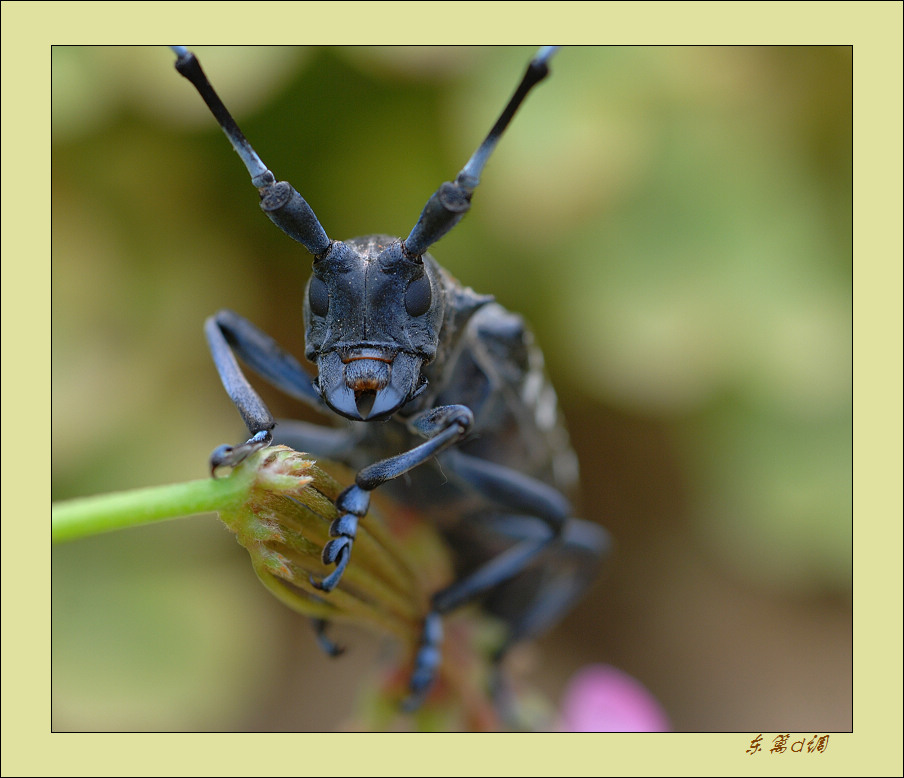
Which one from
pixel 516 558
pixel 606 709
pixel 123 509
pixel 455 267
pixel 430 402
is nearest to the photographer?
pixel 123 509

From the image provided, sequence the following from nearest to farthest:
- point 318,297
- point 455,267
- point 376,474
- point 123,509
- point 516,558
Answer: point 123,509 < point 376,474 < point 318,297 < point 516,558 < point 455,267

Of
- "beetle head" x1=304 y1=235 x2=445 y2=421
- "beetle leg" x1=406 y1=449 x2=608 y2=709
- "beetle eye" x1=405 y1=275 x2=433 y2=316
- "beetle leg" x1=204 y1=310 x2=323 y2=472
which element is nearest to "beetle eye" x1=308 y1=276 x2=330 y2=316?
"beetle head" x1=304 y1=235 x2=445 y2=421

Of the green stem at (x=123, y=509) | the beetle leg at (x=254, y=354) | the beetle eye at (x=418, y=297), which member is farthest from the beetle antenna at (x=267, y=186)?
the green stem at (x=123, y=509)

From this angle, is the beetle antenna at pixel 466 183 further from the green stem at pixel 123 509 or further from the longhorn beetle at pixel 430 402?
the green stem at pixel 123 509

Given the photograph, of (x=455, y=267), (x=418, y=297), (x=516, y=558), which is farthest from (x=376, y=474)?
(x=455, y=267)

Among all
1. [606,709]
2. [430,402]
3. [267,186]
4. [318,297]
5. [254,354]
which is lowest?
[606,709]

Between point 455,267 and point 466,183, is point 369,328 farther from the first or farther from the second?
point 455,267

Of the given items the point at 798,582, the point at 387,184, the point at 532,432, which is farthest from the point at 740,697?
the point at 387,184

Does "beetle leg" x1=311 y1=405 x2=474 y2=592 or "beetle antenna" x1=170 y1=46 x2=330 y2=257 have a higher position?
"beetle antenna" x1=170 y1=46 x2=330 y2=257

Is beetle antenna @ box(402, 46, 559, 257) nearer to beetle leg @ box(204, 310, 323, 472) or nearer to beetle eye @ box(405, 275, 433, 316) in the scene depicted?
beetle eye @ box(405, 275, 433, 316)

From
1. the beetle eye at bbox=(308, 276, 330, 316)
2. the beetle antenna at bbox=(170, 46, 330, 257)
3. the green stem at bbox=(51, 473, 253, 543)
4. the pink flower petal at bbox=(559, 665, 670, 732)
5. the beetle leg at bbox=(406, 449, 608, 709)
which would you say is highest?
the beetle antenna at bbox=(170, 46, 330, 257)
